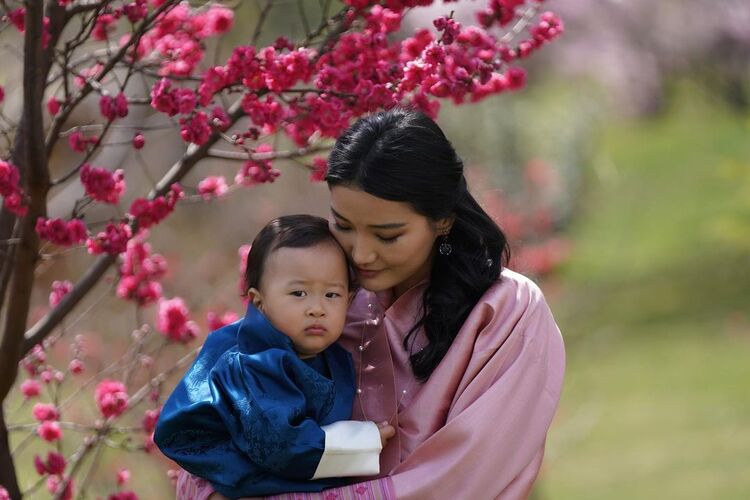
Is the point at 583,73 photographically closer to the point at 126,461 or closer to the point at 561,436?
the point at 561,436

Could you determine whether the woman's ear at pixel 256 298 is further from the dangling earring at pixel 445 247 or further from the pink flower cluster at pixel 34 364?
the pink flower cluster at pixel 34 364

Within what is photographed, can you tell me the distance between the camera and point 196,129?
107 inches

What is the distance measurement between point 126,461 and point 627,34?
8219mm

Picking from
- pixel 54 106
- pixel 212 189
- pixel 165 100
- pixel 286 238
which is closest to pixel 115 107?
pixel 165 100

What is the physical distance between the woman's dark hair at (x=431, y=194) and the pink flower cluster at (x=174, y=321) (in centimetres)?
85

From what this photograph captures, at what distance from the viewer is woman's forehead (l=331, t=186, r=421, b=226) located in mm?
2441

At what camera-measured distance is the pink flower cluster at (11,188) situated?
2.56m

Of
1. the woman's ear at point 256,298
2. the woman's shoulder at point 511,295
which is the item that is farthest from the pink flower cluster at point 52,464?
the woman's shoulder at point 511,295

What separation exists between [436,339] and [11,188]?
0.93 meters

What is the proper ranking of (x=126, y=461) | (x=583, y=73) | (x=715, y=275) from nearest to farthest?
(x=126, y=461) < (x=715, y=275) < (x=583, y=73)

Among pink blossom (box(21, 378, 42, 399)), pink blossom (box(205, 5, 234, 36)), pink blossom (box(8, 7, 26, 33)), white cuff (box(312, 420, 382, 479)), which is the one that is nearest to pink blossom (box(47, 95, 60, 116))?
pink blossom (box(8, 7, 26, 33))

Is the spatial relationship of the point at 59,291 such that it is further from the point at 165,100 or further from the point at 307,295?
the point at 307,295

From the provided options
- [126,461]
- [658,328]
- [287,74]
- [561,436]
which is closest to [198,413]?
[287,74]

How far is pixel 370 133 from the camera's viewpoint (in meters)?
2.53
